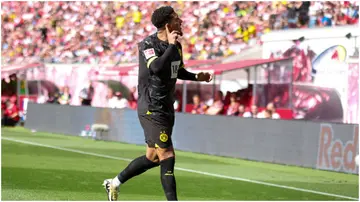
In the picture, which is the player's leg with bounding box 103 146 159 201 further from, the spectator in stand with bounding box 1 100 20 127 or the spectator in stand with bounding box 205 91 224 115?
the spectator in stand with bounding box 1 100 20 127

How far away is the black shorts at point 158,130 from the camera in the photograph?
28.2 feet

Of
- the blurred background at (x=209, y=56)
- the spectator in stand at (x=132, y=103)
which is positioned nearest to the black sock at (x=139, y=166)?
the blurred background at (x=209, y=56)

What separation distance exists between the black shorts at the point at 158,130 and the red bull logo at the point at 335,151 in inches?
348

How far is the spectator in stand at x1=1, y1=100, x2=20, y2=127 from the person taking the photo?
31938 millimetres

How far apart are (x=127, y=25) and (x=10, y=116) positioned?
6181 mm

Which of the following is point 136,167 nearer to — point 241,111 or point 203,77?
point 203,77

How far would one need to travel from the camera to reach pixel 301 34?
24312 mm

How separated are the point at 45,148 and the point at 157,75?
12977mm

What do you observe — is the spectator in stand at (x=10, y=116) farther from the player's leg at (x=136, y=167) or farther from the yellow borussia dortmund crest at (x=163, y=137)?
the yellow borussia dortmund crest at (x=163, y=137)

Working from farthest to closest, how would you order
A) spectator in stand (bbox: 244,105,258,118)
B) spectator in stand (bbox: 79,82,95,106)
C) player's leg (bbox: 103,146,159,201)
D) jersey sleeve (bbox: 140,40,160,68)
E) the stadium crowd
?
spectator in stand (bbox: 79,82,95,106) < the stadium crowd < spectator in stand (bbox: 244,105,258,118) < player's leg (bbox: 103,146,159,201) < jersey sleeve (bbox: 140,40,160,68)

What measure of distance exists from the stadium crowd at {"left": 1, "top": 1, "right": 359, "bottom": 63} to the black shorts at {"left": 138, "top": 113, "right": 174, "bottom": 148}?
16262 millimetres

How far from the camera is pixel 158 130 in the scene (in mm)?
8617

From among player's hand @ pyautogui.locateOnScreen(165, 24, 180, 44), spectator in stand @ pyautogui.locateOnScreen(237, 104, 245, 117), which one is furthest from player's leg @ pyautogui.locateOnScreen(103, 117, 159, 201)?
spectator in stand @ pyautogui.locateOnScreen(237, 104, 245, 117)

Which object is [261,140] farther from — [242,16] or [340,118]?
[242,16]
